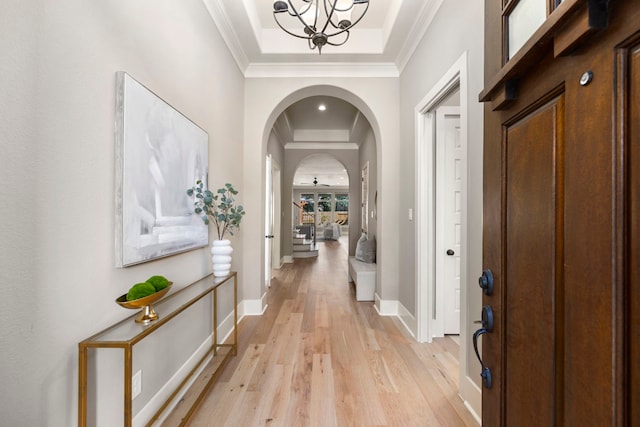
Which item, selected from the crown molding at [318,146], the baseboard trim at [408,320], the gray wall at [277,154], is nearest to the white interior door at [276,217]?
the gray wall at [277,154]

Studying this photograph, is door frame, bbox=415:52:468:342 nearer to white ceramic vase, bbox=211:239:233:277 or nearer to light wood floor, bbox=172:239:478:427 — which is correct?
light wood floor, bbox=172:239:478:427

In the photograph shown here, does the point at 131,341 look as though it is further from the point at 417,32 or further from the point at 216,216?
the point at 417,32

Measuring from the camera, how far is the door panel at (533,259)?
60cm

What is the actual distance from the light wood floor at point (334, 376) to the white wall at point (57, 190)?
813mm

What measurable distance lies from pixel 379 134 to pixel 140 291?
116 inches

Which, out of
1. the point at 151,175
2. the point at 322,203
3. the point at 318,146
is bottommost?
the point at 151,175

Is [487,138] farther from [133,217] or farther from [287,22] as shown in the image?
[287,22]

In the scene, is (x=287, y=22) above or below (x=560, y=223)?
above

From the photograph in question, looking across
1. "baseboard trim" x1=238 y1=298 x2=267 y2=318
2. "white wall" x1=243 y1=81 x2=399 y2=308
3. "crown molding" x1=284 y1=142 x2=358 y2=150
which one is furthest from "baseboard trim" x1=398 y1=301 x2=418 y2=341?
"crown molding" x1=284 y1=142 x2=358 y2=150

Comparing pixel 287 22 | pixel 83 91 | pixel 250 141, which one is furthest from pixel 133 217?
pixel 287 22

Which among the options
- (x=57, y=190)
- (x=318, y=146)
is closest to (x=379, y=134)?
(x=57, y=190)

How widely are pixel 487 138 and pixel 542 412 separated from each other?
729mm

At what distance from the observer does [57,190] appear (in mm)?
1025

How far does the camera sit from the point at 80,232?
1.12 meters
